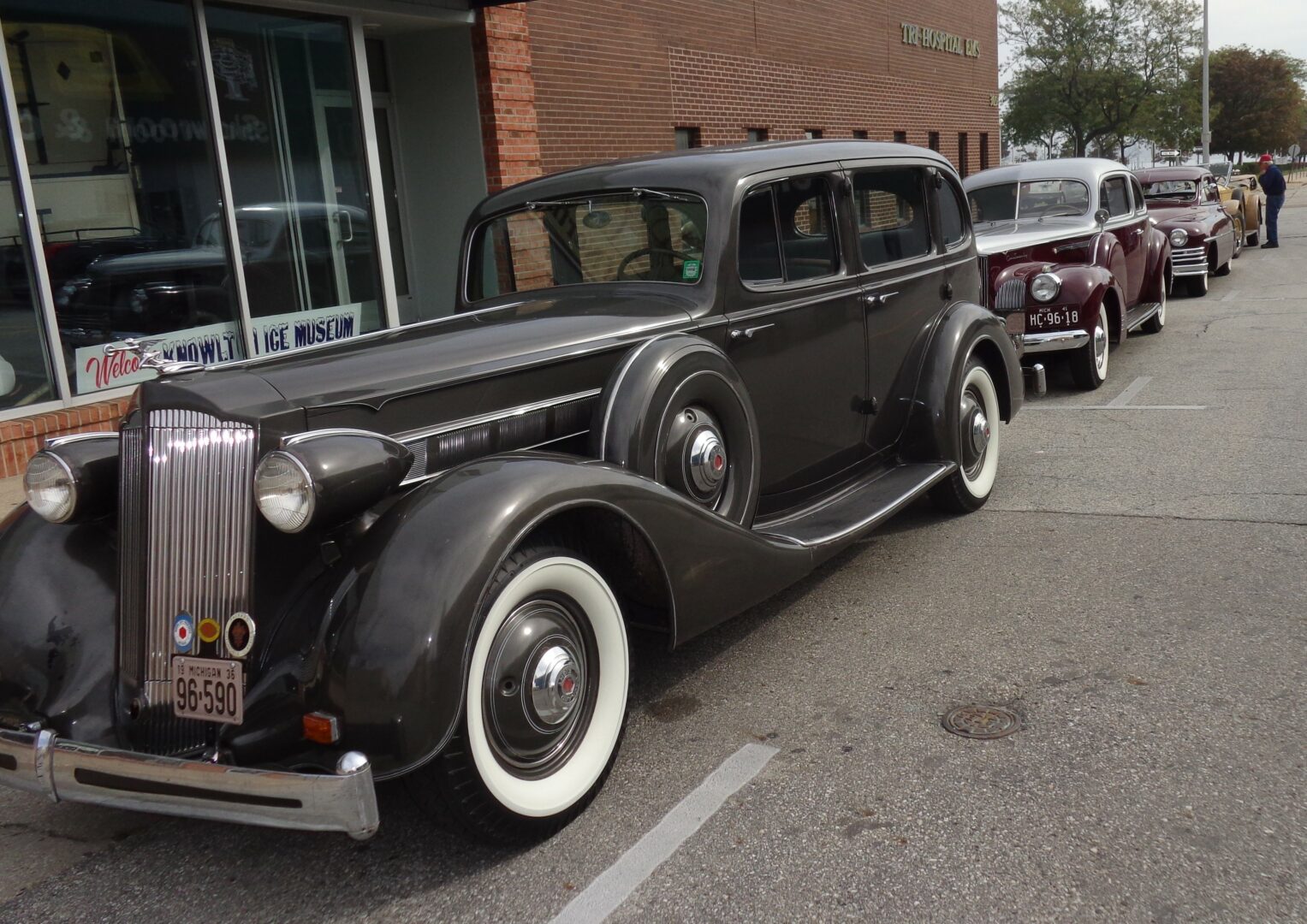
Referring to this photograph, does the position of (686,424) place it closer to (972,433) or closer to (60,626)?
(60,626)

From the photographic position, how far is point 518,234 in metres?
4.82

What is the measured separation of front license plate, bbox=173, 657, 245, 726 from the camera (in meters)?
2.71

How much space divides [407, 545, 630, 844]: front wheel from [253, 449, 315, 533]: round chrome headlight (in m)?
0.50

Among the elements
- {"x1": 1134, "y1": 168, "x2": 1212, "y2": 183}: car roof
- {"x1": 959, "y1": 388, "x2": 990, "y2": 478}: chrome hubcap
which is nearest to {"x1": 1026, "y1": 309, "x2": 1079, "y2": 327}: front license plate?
{"x1": 959, "y1": 388, "x2": 990, "y2": 478}: chrome hubcap

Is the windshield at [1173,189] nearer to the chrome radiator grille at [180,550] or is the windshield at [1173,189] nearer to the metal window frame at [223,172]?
the metal window frame at [223,172]

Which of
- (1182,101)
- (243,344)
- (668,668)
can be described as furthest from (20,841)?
(1182,101)

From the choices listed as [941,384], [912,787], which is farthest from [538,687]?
[941,384]

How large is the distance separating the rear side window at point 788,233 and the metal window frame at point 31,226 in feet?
15.5

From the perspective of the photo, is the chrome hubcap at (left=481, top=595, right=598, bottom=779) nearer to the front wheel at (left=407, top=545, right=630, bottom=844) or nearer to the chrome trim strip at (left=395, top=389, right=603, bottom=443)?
the front wheel at (left=407, top=545, right=630, bottom=844)

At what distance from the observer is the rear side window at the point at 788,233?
444 cm

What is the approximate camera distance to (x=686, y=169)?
445cm

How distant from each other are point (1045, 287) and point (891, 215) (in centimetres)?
377

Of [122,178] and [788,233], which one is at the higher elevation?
[122,178]

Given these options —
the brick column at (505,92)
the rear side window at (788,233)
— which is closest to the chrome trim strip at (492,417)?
the rear side window at (788,233)
